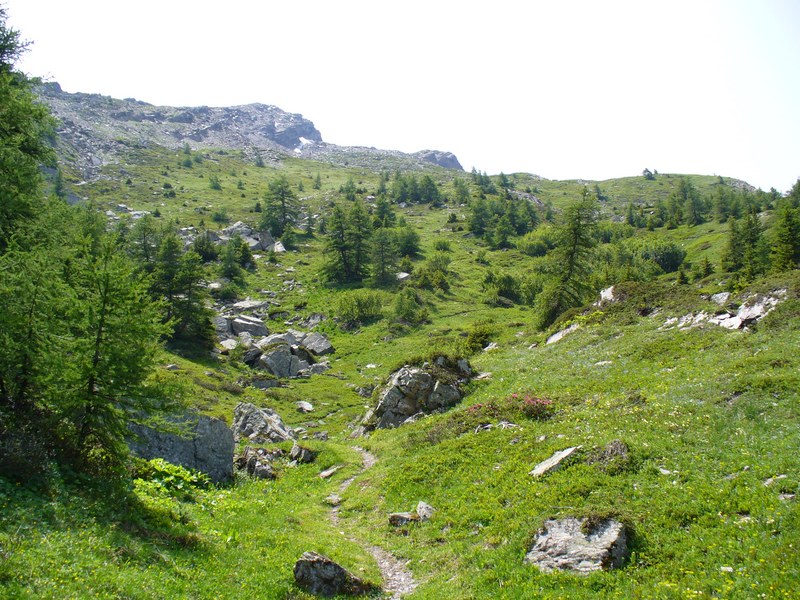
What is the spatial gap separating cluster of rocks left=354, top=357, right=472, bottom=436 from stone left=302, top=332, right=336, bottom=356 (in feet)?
79.7

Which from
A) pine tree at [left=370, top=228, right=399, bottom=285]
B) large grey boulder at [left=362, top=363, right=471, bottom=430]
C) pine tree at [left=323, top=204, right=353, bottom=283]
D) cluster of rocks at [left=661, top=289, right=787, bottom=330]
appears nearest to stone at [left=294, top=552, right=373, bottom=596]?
large grey boulder at [left=362, top=363, right=471, bottom=430]

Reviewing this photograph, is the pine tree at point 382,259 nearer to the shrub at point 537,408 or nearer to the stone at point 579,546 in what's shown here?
the shrub at point 537,408

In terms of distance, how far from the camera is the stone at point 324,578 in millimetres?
12023

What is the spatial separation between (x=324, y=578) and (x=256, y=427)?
60.5 ft

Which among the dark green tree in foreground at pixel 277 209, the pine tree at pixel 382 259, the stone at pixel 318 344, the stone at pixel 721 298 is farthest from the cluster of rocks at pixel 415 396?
the dark green tree in foreground at pixel 277 209

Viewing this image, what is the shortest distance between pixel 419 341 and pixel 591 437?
38.5 meters

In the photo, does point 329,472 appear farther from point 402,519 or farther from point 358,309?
point 358,309

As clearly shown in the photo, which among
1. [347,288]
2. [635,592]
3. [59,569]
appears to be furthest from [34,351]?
[347,288]

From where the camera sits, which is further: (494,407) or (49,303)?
(494,407)

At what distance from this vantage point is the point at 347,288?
76.9 meters

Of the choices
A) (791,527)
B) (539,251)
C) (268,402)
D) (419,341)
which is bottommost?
(268,402)

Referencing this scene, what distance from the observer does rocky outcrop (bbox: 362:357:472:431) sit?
29.5 meters

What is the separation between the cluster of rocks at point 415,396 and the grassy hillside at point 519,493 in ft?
6.35

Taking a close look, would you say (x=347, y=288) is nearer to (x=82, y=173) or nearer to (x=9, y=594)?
(x=9, y=594)
